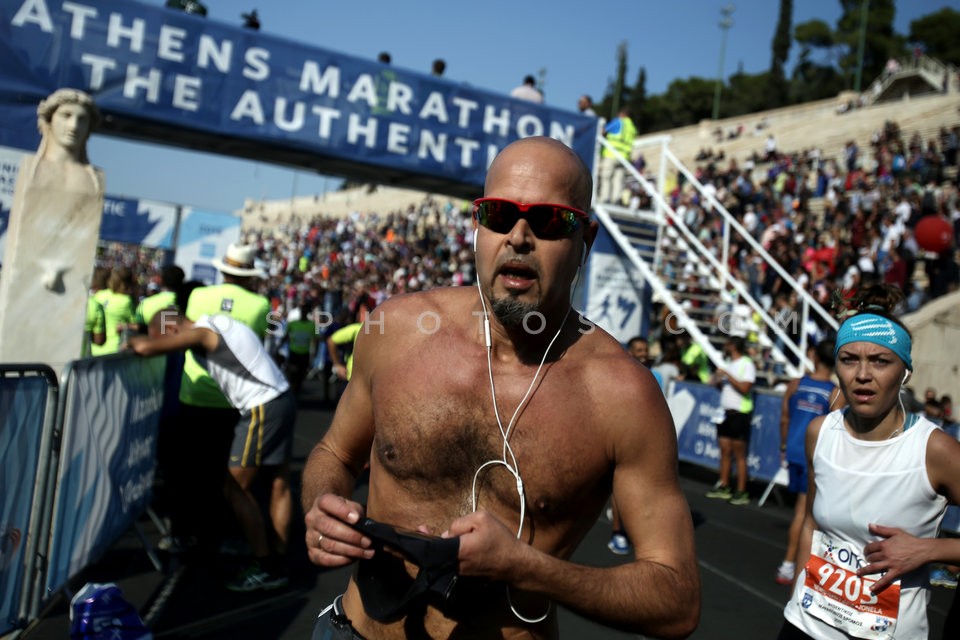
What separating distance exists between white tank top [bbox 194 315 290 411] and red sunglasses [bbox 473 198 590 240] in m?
3.88

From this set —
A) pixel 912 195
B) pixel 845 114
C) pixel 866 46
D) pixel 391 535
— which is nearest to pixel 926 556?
pixel 391 535

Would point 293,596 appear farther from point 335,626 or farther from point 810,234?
point 810,234

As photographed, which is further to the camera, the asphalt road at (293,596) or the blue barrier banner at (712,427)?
the blue barrier banner at (712,427)

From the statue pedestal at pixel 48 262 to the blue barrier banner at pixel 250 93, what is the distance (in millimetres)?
3252

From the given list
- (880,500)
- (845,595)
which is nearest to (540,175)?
(880,500)

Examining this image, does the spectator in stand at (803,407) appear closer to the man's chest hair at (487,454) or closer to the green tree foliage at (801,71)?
the man's chest hair at (487,454)

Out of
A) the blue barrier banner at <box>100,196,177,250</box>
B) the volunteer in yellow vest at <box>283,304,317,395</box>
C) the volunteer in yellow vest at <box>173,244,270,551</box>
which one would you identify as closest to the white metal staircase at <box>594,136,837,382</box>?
the volunteer in yellow vest at <box>283,304,317,395</box>

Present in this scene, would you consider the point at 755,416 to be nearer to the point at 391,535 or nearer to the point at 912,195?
the point at 912,195

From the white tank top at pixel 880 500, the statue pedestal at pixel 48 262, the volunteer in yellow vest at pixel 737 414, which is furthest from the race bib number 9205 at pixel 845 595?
the volunteer in yellow vest at pixel 737 414

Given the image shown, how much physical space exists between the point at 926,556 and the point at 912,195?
1675 centimetres

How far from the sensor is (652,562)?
5.97 feet

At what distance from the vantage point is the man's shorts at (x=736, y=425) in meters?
10.2

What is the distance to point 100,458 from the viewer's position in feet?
17.2

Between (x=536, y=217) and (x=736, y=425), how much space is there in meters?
8.83
